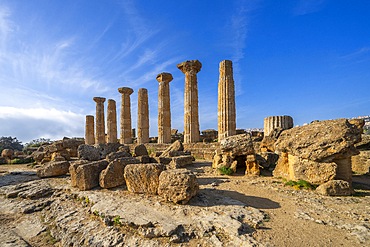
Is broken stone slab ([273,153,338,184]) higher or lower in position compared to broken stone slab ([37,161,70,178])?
higher

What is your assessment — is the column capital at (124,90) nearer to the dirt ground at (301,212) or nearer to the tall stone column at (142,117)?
the tall stone column at (142,117)

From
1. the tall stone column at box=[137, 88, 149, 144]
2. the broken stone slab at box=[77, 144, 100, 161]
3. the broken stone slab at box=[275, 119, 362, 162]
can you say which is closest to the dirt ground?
the broken stone slab at box=[275, 119, 362, 162]

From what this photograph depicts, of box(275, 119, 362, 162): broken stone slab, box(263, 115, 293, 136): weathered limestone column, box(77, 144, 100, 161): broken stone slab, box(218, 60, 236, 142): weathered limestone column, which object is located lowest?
box(77, 144, 100, 161): broken stone slab

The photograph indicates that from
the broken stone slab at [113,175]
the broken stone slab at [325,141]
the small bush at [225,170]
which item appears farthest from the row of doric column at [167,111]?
the broken stone slab at [113,175]

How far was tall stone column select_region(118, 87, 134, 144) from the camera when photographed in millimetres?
24109

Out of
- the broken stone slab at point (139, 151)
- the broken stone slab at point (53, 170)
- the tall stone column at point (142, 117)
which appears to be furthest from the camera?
the tall stone column at point (142, 117)

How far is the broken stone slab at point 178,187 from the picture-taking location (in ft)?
16.8

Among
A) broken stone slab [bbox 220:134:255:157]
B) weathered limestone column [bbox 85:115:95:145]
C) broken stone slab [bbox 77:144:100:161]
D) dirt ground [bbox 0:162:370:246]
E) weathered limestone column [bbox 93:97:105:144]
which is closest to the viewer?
dirt ground [bbox 0:162:370:246]

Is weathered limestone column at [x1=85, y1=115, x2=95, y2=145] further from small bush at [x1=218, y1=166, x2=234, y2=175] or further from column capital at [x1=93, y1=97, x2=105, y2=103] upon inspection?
small bush at [x1=218, y1=166, x2=234, y2=175]

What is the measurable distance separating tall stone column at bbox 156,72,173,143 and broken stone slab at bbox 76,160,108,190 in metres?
12.1

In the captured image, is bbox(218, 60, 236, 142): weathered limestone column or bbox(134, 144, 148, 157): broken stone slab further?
bbox(218, 60, 236, 142): weathered limestone column

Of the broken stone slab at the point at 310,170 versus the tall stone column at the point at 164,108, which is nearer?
the broken stone slab at the point at 310,170

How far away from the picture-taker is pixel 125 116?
24.4m

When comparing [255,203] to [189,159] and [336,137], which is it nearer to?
[336,137]
